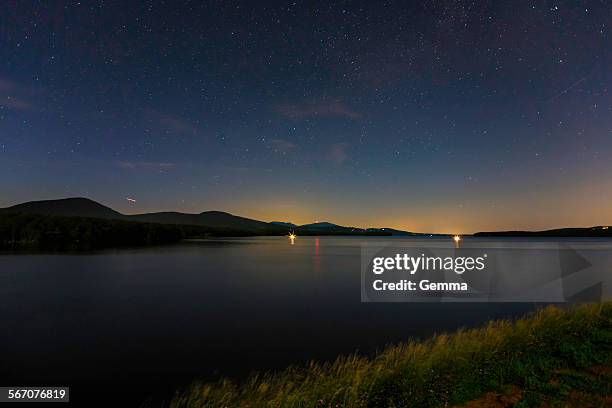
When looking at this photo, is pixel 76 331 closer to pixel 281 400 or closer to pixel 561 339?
pixel 281 400

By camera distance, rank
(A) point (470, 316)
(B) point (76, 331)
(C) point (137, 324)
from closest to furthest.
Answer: (B) point (76, 331) → (C) point (137, 324) → (A) point (470, 316)

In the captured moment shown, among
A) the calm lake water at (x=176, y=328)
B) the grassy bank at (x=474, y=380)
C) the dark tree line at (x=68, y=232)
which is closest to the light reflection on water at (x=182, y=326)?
the calm lake water at (x=176, y=328)

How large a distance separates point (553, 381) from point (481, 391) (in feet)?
6.57

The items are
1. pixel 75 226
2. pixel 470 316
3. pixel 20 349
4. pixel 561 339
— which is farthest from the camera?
pixel 75 226

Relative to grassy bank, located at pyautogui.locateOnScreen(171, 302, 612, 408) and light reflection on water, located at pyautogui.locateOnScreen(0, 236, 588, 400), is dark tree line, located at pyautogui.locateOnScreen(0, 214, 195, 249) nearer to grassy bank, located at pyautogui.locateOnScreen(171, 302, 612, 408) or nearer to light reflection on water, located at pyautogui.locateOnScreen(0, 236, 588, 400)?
light reflection on water, located at pyautogui.locateOnScreen(0, 236, 588, 400)

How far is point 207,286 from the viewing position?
37.0 meters

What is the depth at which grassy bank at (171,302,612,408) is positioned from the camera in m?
7.99

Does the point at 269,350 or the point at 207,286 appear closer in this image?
the point at 269,350

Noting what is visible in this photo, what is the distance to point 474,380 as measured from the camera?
9016mm

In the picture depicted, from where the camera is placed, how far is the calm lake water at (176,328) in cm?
1397

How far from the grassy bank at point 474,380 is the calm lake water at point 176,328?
122 inches

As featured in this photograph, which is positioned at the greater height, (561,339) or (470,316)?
(561,339)

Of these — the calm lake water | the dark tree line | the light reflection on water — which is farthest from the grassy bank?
the dark tree line

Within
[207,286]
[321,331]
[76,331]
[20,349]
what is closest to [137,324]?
[76,331]
